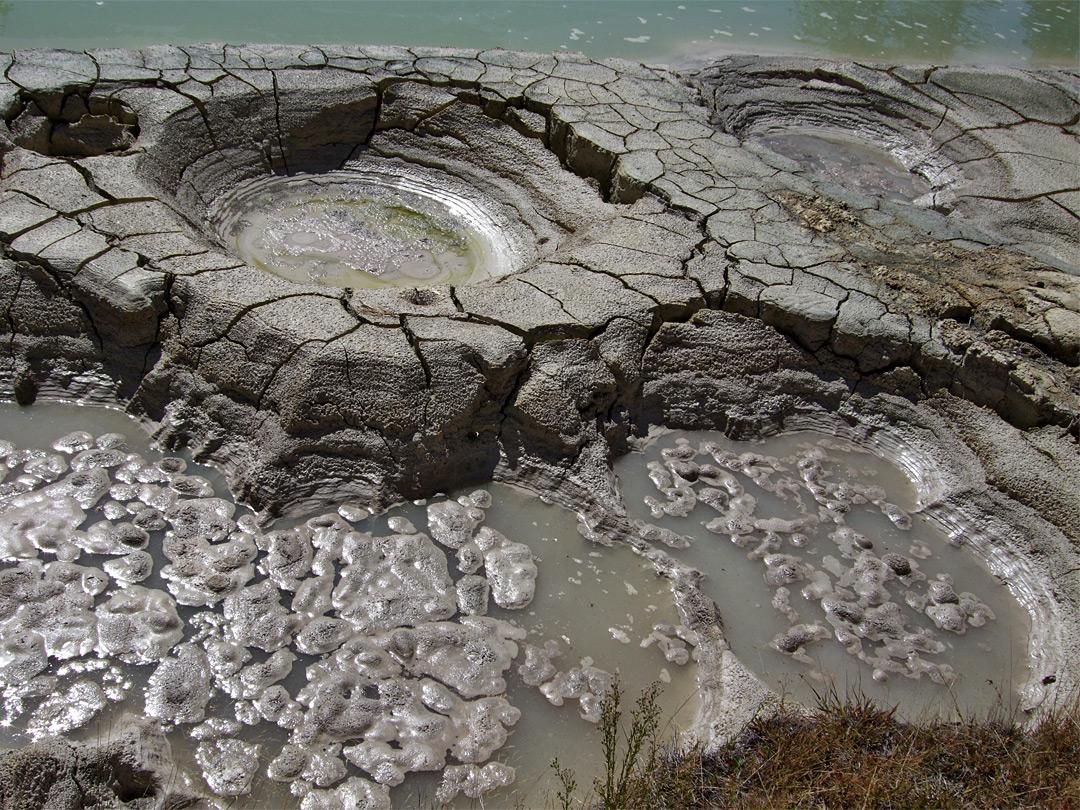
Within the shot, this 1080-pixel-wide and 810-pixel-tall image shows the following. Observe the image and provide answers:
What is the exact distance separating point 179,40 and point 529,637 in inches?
233

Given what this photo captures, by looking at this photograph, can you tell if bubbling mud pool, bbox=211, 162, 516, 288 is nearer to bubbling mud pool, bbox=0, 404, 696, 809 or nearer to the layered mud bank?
the layered mud bank

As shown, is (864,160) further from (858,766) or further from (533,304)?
(858,766)

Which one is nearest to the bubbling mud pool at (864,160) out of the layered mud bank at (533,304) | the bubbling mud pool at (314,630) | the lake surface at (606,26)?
the layered mud bank at (533,304)

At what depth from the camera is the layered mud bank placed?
9.37 ft

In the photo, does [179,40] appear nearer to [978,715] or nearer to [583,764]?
[583,764]

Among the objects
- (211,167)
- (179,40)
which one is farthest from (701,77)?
(179,40)

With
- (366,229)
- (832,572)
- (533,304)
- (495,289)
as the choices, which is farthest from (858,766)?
(366,229)

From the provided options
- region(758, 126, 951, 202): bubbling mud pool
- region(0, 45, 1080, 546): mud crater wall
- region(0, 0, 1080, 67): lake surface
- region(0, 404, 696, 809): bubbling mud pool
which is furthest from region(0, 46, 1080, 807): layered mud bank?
region(0, 0, 1080, 67): lake surface

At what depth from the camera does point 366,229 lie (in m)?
4.12

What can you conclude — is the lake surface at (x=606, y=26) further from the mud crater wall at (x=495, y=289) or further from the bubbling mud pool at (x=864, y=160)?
the mud crater wall at (x=495, y=289)

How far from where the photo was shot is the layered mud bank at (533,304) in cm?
286

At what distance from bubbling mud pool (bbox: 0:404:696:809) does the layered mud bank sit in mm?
148

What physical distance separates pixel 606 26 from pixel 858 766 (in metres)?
7.17

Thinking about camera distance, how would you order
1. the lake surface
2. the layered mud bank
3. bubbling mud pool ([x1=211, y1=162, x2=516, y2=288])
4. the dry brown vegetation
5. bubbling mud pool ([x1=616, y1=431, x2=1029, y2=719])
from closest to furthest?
the dry brown vegetation < bubbling mud pool ([x1=616, y1=431, x2=1029, y2=719]) < the layered mud bank < bubbling mud pool ([x1=211, y1=162, x2=516, y2=288]) < the lake surface
